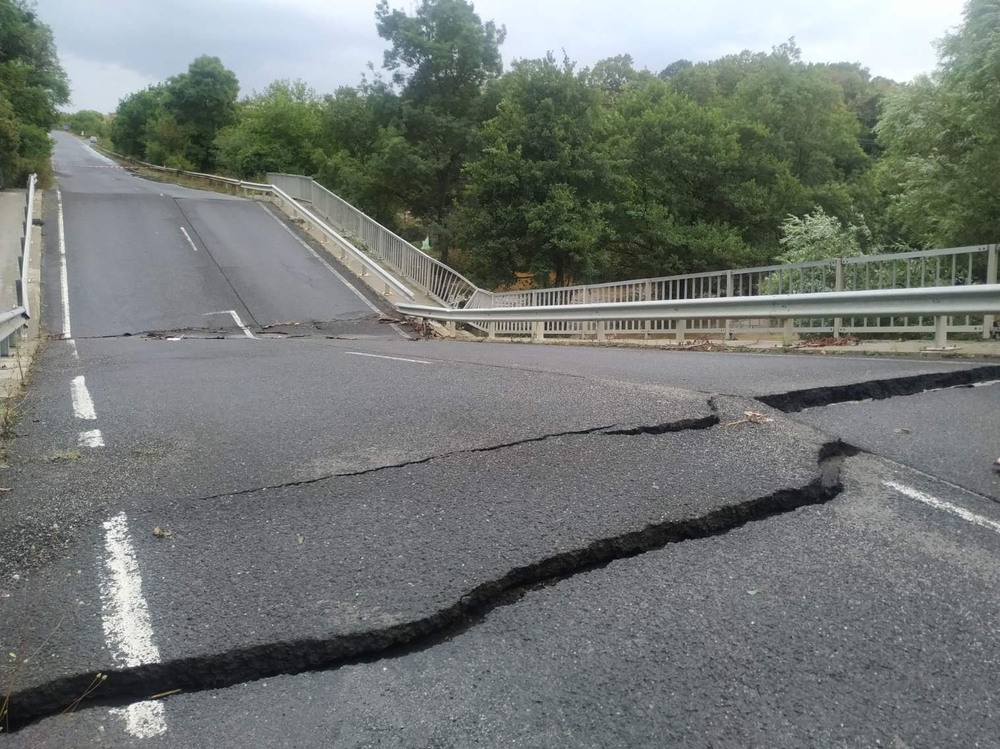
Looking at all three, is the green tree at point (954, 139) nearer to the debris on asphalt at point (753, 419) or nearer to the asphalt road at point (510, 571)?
the asphalt road at point (510, 571)

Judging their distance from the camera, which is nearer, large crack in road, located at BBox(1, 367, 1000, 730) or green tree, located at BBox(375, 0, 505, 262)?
large crack in road, located at BBox(1, 367, 1000, 730)

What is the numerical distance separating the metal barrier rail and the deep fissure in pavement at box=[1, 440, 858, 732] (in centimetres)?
1789

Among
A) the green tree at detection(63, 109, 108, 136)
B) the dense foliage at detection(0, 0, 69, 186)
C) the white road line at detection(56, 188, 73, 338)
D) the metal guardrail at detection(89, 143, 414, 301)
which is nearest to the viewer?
the white road line at detection(56, 188, 73, 338)

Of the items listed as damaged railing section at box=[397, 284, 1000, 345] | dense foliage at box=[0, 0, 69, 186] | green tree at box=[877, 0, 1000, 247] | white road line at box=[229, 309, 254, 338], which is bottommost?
white road line at box=[229, 309, 254, 338]

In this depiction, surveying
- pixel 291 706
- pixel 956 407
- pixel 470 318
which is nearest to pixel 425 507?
pixel 291 706

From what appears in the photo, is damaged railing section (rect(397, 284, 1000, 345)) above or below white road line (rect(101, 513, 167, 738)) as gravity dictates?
above

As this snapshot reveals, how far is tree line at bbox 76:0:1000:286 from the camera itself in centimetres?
2148

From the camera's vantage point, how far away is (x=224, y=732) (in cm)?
227

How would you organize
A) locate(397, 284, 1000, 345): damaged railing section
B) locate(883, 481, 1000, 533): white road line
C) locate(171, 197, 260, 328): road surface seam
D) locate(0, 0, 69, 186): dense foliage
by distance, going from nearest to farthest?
locate(883, 481, 1000, 533): white road line
locate(397, 284, 1000, 345): damaged railing section
locate(171, 197, 260, 328): road surface seam
locate(0, 0, 69, 186): dense foliage

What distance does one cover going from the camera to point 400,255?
2438 centimetres

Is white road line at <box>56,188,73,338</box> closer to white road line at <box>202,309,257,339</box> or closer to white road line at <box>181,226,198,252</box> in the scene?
white road line at <box>202,309,257,339</box>

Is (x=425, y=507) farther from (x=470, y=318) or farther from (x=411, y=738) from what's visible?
(x=470, y=318)

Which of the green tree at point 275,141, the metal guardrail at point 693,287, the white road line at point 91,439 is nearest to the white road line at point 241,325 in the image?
the metal guardrail at point 693,287

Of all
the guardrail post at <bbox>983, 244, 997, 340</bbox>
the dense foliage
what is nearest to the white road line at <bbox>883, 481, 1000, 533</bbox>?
the guardrail post at <bbox>983, 244, 997, 340</bbox>
